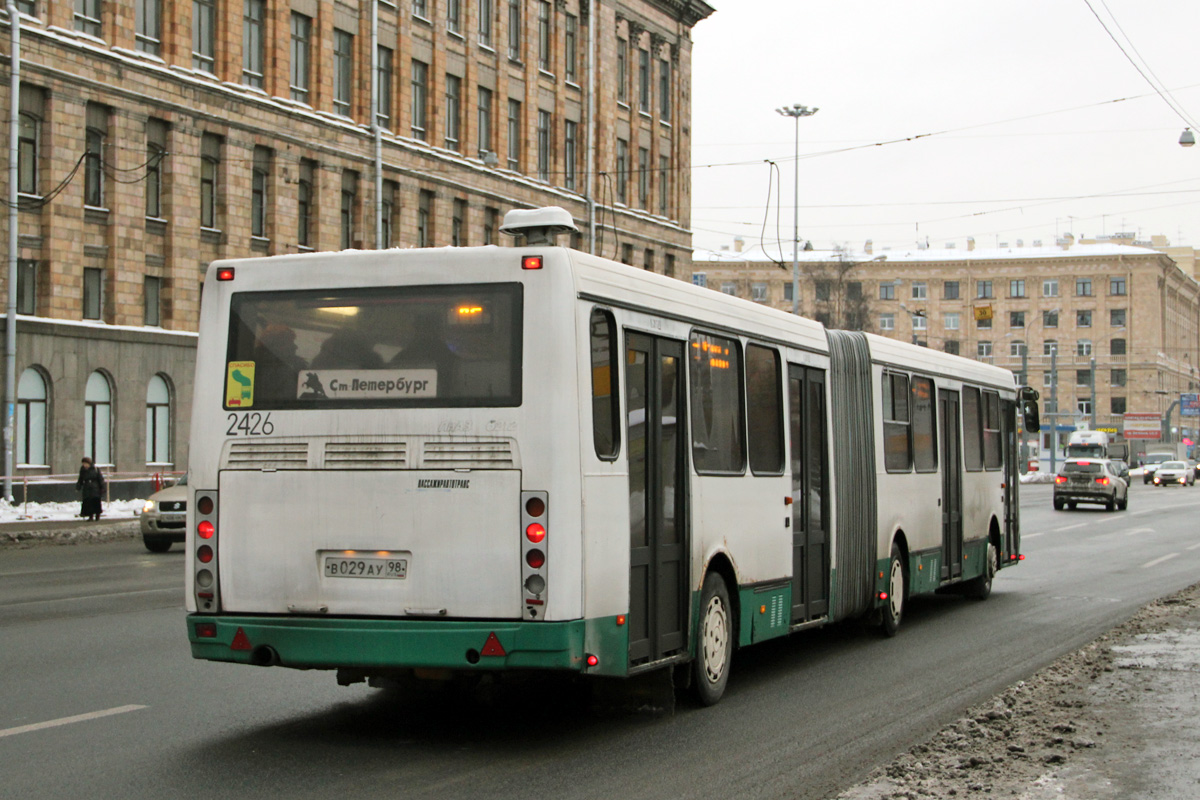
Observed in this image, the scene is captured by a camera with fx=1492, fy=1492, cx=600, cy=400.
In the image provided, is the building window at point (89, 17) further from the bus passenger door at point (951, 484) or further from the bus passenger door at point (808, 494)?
the bus passenger door at point (808, 494)

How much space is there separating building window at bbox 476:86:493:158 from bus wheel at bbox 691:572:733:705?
143 feet

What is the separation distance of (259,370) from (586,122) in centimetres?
5083

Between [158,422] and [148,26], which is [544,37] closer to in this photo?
[148,26]

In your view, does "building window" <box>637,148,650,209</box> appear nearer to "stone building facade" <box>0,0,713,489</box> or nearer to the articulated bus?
"stone building facade" <box>0,0,713,489</box>

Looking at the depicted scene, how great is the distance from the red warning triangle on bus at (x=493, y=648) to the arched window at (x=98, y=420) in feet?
104

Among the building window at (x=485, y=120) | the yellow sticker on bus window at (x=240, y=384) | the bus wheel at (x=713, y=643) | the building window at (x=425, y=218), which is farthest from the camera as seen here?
the building window at (x=485, y=120)

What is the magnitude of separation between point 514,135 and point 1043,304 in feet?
280

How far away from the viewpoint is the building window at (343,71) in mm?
45219

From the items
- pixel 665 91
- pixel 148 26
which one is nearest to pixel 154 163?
pixel 148 26

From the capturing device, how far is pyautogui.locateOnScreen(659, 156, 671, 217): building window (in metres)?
64.8

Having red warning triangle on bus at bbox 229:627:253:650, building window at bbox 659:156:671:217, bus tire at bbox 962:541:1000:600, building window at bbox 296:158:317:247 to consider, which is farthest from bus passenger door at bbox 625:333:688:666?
building window at bbox 659:156:671:217

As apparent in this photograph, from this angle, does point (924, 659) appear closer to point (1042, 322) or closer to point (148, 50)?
point (148, 50)

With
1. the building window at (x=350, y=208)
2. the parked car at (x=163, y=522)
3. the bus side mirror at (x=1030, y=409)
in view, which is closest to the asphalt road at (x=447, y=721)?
the bus side mirror at (x=1030, y=409)

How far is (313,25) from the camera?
4403cm
